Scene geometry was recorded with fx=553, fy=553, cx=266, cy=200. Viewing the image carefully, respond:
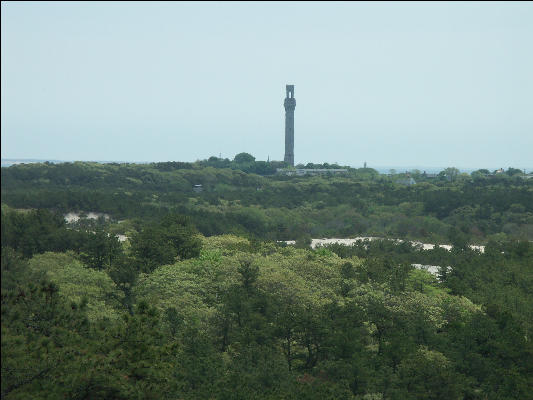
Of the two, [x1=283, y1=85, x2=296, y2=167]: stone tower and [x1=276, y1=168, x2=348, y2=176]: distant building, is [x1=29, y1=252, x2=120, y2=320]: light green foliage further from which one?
[x1=283, y1=85, x2=296, y2=167]: stone tower

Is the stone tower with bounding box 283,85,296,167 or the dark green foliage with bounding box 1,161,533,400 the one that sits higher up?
the stone tower with bounding box 283,85,296,167

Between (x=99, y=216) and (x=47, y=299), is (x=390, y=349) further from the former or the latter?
(x=99, y=216)

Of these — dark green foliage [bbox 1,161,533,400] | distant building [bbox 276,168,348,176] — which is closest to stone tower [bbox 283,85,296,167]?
distant building [bbox 276,168,348,176]

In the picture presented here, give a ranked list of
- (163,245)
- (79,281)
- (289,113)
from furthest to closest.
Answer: (289,113), (163,245), (79,281)

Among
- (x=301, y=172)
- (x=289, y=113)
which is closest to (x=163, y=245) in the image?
(x=301, y=172)

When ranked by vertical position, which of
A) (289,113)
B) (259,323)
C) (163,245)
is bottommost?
(259,323)

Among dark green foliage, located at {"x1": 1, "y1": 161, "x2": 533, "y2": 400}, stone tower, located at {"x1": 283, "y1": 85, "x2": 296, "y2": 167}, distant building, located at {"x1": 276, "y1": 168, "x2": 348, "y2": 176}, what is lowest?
dark green foliage, located at {"x1": 1, "y1": 161, "x2": 533, "y2": 400}

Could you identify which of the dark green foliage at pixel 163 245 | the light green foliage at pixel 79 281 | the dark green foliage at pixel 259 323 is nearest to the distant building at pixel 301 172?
the dark green foliage at pixel 259 323

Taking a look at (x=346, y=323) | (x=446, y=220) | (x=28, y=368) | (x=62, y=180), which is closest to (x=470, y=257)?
(x=346, y=323)

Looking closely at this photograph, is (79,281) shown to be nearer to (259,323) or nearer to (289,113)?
(259,323)
